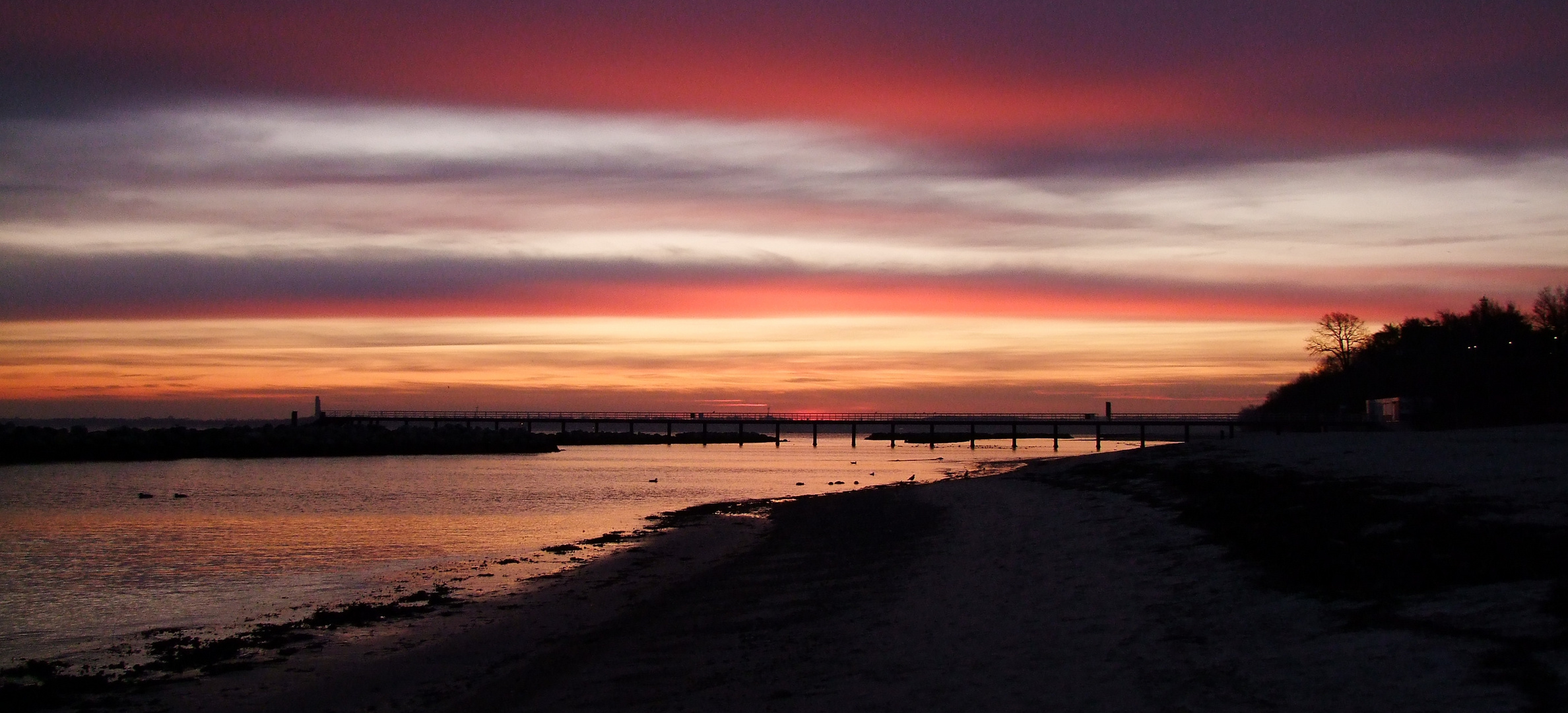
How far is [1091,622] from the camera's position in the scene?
12.5m

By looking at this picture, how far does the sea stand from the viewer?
1898cm

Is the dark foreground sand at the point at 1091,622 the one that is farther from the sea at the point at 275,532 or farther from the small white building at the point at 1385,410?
the small white building at the point at 1385,410

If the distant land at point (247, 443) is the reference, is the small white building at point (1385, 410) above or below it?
above

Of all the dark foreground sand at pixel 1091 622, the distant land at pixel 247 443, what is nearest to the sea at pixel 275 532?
the dark foreground sand at pixel 1091 622

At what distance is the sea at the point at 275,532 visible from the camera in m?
19.0

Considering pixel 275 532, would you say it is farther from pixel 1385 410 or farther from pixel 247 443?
pixel 1385 410

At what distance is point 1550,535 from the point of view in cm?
1225

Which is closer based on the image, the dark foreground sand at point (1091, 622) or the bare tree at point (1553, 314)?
the dark foreground sand at point (1091, 622)

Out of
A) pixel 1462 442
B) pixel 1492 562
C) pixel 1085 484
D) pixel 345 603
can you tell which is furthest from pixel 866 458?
pixel 1492 562

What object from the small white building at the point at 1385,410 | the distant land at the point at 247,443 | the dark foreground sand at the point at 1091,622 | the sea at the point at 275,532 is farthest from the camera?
the distant land at the point at 247,443

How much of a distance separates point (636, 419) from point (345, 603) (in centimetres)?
13394

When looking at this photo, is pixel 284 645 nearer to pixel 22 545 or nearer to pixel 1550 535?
pixel 1550 535

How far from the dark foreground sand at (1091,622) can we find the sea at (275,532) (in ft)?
12.4

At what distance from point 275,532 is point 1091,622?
89.5ft
